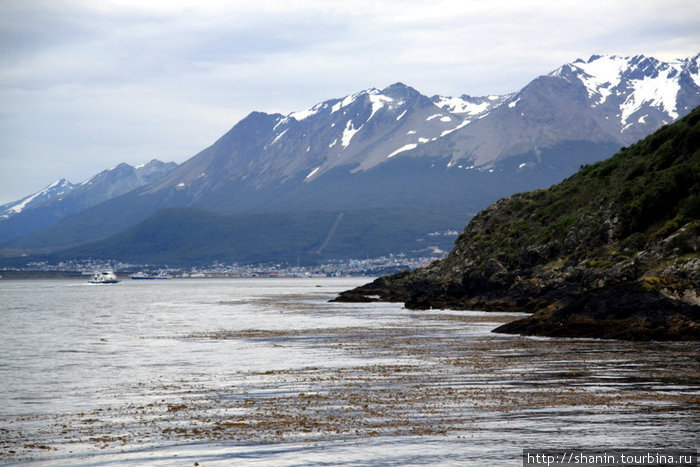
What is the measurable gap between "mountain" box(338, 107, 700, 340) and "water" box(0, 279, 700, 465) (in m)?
4.83

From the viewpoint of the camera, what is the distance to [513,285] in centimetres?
10112

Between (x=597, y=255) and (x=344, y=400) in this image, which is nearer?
(x=344, y=400)

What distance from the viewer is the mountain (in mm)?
55562

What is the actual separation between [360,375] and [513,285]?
216 ft

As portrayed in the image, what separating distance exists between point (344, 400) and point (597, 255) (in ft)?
196

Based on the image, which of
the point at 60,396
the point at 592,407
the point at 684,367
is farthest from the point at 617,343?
the point at 60,396

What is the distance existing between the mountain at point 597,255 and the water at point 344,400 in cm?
483

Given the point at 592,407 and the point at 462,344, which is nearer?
the point at 592,407

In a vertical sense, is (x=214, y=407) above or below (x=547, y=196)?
below

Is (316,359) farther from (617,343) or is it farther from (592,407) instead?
(592,407)

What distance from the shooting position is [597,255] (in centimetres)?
8444

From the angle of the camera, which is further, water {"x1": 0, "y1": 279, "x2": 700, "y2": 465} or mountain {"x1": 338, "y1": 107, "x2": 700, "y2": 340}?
mountain {"x1": 338, "y1": 107, "x2": 700, "y2": 340}

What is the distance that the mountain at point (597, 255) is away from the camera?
2188 inches

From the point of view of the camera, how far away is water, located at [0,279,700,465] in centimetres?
2253
